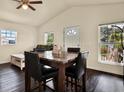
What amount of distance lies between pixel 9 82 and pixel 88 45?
3.20m

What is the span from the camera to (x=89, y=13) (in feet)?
14.2

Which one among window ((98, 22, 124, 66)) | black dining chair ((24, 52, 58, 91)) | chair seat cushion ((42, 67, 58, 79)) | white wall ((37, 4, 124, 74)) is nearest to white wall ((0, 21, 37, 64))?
white wall ((37, 4, 124, 74))

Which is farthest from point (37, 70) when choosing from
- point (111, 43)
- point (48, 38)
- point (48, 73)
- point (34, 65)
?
point (48, 38)

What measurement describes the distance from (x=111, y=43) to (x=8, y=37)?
5107 mm

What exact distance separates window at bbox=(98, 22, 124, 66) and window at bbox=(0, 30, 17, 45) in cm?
460

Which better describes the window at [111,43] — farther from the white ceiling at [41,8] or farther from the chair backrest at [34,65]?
the chair backrest at [34,65]

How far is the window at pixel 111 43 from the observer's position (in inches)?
139

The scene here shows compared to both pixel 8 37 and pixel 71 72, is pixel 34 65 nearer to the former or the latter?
pixel 71 72

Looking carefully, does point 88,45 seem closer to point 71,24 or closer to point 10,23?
point 71,24

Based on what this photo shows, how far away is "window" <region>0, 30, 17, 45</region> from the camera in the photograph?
17.5 ft

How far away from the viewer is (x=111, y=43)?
3.76 m

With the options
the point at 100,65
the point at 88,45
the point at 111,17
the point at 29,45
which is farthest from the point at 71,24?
the point at 29,45

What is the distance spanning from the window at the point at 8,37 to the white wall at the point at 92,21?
105 inches

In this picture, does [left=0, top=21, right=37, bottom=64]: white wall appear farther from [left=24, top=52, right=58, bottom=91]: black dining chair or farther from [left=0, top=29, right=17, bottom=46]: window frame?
[left=24, top=52, right=58, bottom=91]: black dining chair
